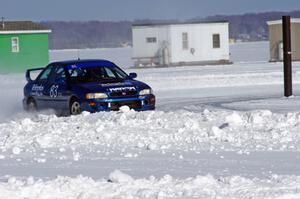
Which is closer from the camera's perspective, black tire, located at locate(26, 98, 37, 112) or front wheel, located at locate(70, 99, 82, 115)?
front wheel, located at locate(70, 99, 82, 115)

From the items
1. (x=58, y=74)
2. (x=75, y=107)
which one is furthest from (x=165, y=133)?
(x=58, y=74)

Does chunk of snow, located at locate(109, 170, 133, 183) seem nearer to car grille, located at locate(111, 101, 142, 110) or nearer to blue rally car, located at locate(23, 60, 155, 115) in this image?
blue rally car, located at locate(23, 60, 155, 115)

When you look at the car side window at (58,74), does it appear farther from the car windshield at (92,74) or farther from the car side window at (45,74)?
the car side window at (45,74)

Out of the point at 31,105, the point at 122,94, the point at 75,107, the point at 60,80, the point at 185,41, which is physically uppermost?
the point at 185,41

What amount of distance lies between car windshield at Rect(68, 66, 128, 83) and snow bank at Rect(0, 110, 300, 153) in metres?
4.03

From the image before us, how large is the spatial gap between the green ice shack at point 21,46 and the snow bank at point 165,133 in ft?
129

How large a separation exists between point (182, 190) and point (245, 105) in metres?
12.6

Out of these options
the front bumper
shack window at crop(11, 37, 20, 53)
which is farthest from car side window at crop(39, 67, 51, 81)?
shack window at crop(11, 37, 20, 53)

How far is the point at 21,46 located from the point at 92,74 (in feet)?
116

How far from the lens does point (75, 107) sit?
18609mm

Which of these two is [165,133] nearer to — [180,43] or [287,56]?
[287,56]

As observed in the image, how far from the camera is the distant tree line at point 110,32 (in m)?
136

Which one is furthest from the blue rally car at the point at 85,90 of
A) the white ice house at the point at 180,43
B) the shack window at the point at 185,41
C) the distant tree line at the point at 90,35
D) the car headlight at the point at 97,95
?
the distant tree line at the point at 90,35

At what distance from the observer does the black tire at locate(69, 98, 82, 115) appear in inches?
728
